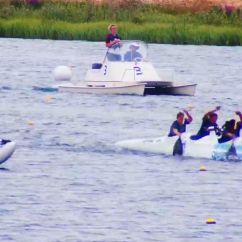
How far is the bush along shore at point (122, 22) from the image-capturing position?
7594cm

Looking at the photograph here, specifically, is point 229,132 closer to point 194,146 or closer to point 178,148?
point 194,146

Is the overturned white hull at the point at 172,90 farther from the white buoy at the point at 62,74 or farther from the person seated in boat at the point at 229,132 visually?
the person seated in boat at the point at 229,132

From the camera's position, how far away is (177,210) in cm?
3378

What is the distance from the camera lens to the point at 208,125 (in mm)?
40906

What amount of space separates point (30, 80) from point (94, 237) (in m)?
30.6

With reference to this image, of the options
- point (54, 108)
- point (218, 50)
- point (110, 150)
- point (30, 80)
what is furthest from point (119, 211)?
point (218, 50)

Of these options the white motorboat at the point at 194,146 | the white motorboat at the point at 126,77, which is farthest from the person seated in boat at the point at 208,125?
the white motorboat at the point at 126,77

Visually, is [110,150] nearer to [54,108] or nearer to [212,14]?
[54,108]

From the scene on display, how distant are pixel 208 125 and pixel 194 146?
0.60m

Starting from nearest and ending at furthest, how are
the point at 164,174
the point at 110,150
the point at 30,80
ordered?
1. the point at 164,174
2. the point at 110,150
3. the point at 30,80

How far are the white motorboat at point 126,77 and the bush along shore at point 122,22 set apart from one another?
60.1 feet

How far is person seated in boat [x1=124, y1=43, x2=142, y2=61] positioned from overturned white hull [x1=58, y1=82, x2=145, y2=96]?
0.85 m

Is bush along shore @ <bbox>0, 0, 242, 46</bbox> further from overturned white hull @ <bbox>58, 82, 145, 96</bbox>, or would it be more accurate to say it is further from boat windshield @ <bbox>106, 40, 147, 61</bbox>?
boat windshield @ <bbox>106, 40, 147, 61</bbox>

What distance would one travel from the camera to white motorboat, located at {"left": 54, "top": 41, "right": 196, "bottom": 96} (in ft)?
182
